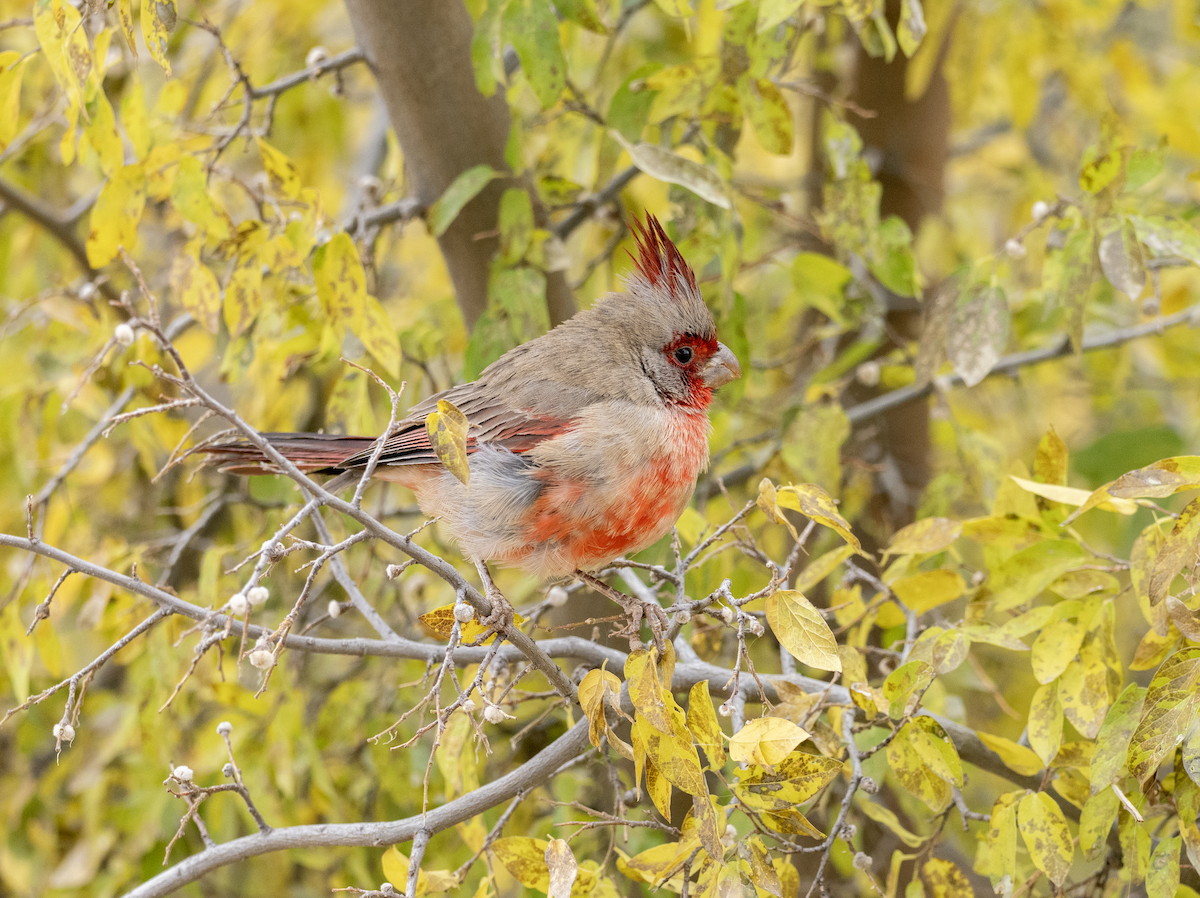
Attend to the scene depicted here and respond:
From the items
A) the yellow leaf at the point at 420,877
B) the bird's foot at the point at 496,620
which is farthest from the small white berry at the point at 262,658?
the yellow leaf at the point at 420,877

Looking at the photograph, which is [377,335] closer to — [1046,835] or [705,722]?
[705,722]

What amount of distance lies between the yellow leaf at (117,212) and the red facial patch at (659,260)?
45.7 inches

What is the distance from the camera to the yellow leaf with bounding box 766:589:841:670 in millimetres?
1681

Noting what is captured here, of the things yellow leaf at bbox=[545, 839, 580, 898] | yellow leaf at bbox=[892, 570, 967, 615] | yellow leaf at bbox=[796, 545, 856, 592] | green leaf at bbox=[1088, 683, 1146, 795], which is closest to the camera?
yellow leaf at bbox=[545, 839, 580, 898]

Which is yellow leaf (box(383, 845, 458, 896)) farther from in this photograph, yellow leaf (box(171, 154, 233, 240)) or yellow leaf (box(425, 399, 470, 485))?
yellow leaf (box(171, 154, 233, 240))

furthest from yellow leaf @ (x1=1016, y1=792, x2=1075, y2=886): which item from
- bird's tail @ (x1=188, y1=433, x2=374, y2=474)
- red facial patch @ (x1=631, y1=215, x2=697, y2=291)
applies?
bird's tail @ (x1=188, y1=433, x2=374, y2=474)

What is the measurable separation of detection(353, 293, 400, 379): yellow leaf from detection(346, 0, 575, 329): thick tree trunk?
20.3 inches

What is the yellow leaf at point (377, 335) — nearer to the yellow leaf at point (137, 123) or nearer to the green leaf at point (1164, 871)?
the yellow leaf at point (137, 123)

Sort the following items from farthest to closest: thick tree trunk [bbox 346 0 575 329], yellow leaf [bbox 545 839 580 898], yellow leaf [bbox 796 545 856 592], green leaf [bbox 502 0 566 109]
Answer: thick tree trunk [bbox 346 0 575 329], green leaf [bbox 502 0 566 109], yellow leaf [bbox 796 545 856 592], yellow leaf [bbox 545 839 580 898]

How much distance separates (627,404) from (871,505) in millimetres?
1752

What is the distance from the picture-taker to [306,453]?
2768 mm

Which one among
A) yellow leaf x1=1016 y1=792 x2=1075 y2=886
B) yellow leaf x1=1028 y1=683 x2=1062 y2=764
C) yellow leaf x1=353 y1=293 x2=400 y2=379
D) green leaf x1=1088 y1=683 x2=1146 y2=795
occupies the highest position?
yellow leaf x1=353 y1=293 x2=400 y2=379

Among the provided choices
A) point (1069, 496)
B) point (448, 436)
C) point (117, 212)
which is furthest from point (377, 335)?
point (1069, 496)

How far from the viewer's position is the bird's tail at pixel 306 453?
2662 mm
